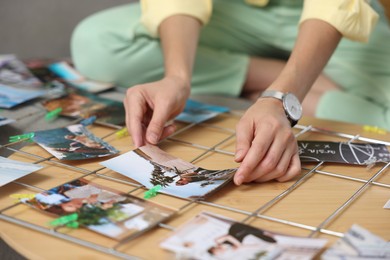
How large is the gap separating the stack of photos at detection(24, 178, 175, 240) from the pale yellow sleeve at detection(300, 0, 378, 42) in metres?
0.54

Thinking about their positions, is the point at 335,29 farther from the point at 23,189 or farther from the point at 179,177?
the point at 23,189

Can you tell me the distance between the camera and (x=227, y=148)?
3.72ft

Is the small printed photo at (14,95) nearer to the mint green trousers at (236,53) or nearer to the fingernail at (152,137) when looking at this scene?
the mint green trousers at (236,53)

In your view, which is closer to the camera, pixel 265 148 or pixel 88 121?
pixel 265 148

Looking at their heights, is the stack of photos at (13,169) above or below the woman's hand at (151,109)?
below

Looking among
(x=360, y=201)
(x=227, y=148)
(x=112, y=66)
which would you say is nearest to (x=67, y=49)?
(x=112, y=66)

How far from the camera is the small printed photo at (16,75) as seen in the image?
1.50 meters

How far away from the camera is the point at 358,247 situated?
765 millimetres

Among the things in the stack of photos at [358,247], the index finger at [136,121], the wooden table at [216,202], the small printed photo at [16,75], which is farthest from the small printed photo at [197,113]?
the stack of photos at [358,247]

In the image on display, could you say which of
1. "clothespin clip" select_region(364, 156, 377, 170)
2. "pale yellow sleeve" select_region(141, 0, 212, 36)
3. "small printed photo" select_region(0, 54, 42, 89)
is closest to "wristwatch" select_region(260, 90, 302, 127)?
"clothespin clip" select_region(364, 156, 377, 170)

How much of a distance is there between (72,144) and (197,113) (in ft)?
0.99

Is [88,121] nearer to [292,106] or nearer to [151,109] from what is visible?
[151,109]

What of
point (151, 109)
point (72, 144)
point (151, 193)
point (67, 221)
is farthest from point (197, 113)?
point (67, 221)

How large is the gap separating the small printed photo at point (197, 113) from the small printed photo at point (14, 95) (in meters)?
0.35
